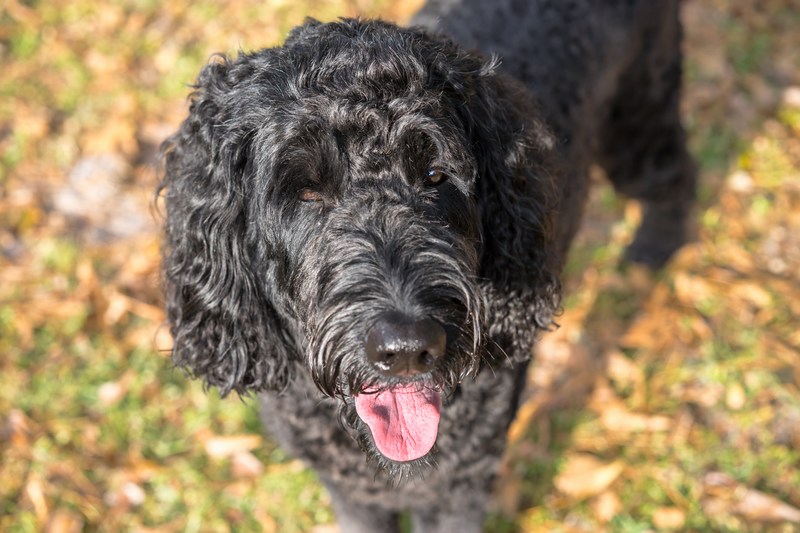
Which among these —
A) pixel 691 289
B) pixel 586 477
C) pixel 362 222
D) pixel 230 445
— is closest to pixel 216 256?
pixel 362 222

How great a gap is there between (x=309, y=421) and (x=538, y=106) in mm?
1437

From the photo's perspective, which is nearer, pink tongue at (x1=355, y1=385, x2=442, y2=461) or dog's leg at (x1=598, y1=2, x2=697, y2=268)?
pink tongue at (x1=355, y1=385, x2=442, y2=461)

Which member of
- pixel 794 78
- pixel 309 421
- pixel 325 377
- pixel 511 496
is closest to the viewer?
pixel 325 377

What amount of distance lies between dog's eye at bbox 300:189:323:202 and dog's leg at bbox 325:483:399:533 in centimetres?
127

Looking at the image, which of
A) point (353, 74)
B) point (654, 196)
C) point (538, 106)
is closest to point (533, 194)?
point (538, 106)

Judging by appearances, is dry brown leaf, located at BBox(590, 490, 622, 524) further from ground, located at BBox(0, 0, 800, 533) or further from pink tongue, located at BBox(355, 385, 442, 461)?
pink tongue, located at BBox(355, 385, 442, 461)

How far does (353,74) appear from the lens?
234cm

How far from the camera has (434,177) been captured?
7.98 feet

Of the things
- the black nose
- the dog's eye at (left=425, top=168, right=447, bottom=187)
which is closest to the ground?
the dog's eye at (left=425, top=168, right=447, bottom=187)

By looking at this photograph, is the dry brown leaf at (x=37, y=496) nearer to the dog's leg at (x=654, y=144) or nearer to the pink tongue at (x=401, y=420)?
the pink tongue at (x=401, y=420)

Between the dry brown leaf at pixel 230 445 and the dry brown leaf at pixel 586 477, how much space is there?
1.47 metres

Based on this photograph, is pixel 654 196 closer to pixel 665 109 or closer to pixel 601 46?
pixel 665 109

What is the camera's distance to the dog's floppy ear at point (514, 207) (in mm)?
2609

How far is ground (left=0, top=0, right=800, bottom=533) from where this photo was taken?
372 cm
